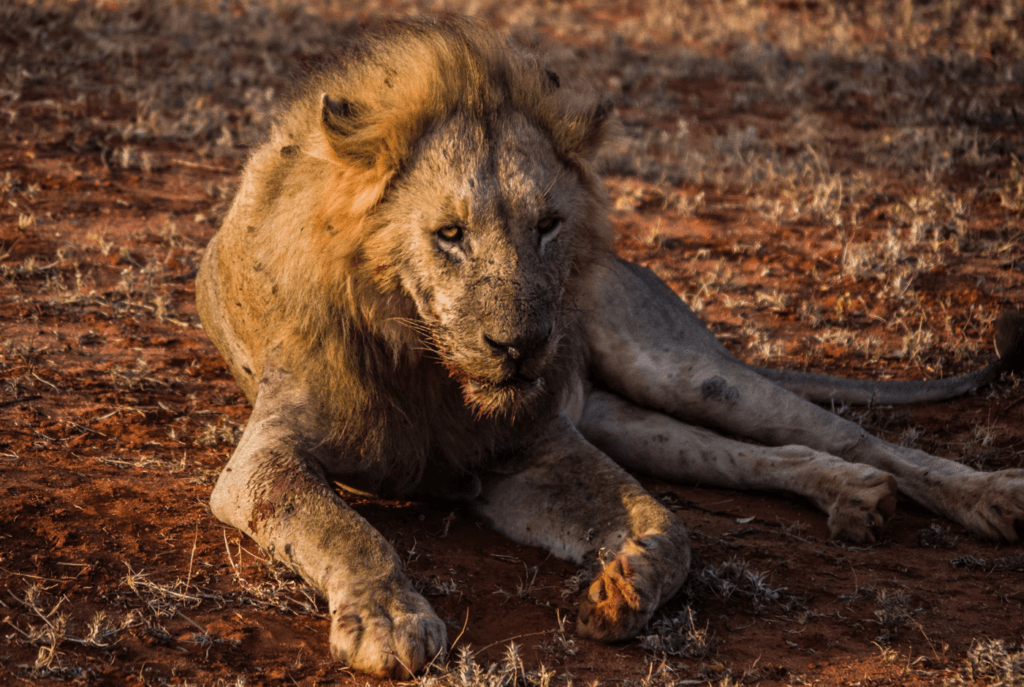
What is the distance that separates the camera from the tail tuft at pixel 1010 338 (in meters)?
4.62

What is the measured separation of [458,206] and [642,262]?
4.24 meters

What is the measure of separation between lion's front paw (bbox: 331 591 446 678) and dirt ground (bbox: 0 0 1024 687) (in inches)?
3.4

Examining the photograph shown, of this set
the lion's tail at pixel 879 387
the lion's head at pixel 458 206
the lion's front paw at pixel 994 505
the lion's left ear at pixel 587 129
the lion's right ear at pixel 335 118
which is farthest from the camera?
the lion's tail at pixel 879 387

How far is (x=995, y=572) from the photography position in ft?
11.9

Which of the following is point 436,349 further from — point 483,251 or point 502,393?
point 483,251

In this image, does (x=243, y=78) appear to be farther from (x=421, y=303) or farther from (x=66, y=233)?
(x=421, y=303)

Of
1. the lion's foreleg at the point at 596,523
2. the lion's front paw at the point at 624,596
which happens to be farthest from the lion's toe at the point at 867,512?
the lion's front paw at the point at 624,596

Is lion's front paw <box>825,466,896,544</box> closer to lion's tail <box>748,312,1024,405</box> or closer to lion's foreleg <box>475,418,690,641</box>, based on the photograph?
lion's foreleg <box>475,418,690,641</box>

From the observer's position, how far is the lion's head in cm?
304

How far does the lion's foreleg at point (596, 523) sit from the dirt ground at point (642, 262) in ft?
0.29

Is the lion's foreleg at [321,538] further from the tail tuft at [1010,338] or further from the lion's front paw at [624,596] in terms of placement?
the tail tuft at [1010,338]

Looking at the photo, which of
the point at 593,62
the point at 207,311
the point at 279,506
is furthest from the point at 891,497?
the point at 593,62

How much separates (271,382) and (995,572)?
8.99ft

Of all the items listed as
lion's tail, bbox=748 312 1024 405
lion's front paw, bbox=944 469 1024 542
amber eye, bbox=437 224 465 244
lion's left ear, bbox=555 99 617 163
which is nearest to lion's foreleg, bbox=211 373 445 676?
amber eye, bbox=437 224 465 244
